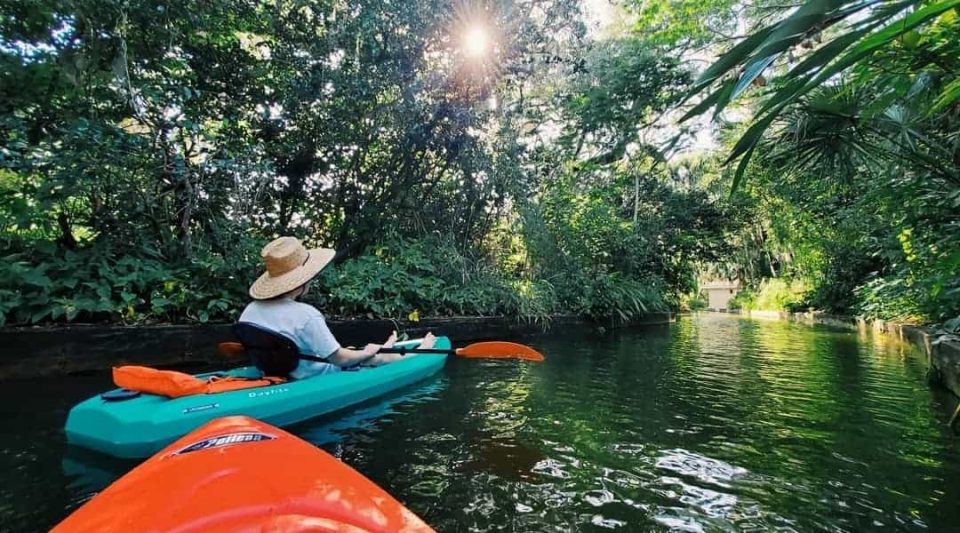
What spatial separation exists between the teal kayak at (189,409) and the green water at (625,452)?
0.12 metres

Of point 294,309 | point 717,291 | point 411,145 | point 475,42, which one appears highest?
point 475,42

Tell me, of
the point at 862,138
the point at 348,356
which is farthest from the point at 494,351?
the point at 862,138

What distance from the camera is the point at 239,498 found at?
1268 mm

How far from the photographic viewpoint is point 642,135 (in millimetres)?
14852

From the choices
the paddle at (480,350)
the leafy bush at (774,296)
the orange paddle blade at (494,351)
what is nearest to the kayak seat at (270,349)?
the paddle at (480,350)

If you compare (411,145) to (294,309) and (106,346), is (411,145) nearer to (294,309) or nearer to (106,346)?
(106,346)

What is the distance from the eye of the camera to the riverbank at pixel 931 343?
4.41 meters

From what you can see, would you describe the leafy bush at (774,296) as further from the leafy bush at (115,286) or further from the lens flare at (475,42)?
the leafy bush at (115,286)

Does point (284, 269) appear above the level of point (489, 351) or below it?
above

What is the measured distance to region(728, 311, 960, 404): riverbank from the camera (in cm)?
441

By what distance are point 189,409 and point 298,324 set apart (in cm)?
90

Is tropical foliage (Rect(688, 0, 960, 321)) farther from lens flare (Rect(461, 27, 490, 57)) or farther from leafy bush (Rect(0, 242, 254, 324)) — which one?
leafy bush (Rect(0, 242, 254, 324))

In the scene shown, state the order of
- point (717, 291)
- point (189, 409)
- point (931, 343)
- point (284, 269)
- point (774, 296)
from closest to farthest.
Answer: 1. point (189, 409)
2. point (284, 269)
3. point (931, 343)
4. point (774, 296)
5. point (717, 291)

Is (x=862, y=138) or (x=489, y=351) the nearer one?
(x=862, y=138)
